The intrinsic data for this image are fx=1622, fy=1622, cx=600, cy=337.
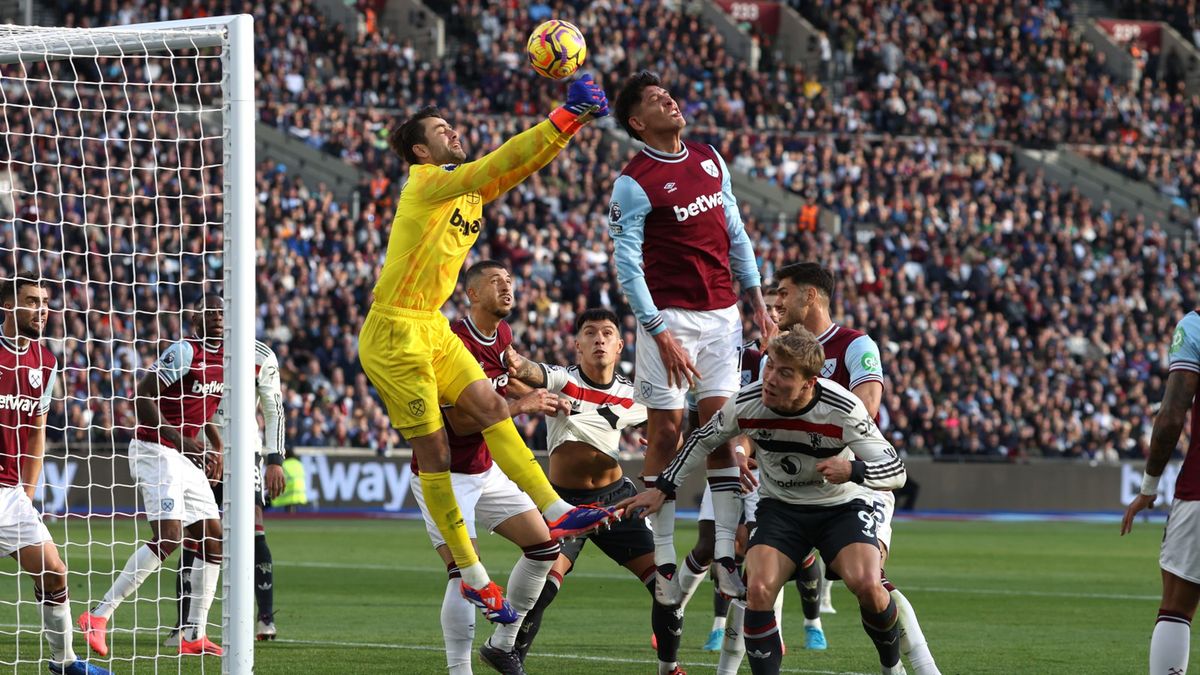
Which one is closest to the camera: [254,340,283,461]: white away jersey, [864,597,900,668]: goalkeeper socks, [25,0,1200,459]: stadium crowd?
[864,597,900,668]: goalkeeper socks

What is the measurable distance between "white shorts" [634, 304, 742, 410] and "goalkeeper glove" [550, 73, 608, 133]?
1.55 meters

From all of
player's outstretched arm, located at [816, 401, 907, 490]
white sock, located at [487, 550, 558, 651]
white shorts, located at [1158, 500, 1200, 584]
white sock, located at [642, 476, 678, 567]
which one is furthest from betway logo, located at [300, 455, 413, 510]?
white shorts, located at [1158, 500, 1200, 584]

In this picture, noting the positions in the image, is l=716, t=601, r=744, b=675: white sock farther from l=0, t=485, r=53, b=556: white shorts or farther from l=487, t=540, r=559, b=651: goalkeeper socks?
l=0, t=485, r=53, b=556: white shorts

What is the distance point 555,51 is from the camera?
795cm

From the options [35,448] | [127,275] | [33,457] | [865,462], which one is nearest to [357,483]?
[127,275]

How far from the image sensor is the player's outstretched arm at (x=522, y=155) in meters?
7.72

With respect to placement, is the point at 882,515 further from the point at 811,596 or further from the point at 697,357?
the point at 811,596

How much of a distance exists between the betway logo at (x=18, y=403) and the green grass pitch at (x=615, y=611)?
103 cm

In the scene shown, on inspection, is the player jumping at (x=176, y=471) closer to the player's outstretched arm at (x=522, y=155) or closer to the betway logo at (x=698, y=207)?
the player's outstretched arm at (x=522, y=155)

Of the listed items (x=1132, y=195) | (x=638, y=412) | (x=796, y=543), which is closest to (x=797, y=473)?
(x=796, y=543)

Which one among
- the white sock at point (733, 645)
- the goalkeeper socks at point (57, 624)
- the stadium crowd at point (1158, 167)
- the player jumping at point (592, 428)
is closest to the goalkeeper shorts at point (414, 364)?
the player jumping at point (592, 428)

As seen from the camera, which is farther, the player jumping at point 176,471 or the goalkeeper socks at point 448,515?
the player jumping at point 176,471

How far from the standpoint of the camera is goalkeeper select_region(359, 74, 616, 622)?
8148 mm

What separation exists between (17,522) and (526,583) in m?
2.81
